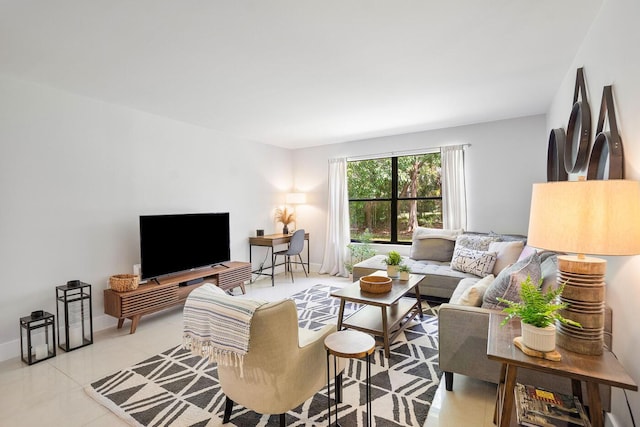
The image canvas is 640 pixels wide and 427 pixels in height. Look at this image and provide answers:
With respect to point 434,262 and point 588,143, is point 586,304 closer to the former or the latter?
point 588,143

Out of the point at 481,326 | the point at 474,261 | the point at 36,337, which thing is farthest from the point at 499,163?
the point at 36,337

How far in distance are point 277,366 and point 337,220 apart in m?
4.10

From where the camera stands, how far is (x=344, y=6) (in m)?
1.76

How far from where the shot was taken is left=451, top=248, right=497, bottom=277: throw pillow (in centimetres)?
347

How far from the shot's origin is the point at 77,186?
10.1ft

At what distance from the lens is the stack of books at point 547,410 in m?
1.31

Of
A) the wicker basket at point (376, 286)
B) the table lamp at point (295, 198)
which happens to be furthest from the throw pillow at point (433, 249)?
the table lamp at point (295, 198)

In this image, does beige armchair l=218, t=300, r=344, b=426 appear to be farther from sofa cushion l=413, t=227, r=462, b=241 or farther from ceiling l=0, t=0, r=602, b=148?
sofa cushion l=413, t=227, r=462, b=241

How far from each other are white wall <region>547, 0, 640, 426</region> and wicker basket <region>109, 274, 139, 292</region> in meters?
3.74

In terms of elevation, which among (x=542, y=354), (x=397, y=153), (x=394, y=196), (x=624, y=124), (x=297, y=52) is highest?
(x=297, y=52)

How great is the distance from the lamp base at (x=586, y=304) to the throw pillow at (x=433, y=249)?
2.88 meters

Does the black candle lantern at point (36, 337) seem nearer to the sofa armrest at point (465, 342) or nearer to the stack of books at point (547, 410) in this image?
the sofa armrest at point (465, 342)

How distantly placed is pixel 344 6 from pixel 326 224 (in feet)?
13.8

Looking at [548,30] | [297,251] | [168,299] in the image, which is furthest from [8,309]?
[548,30]
